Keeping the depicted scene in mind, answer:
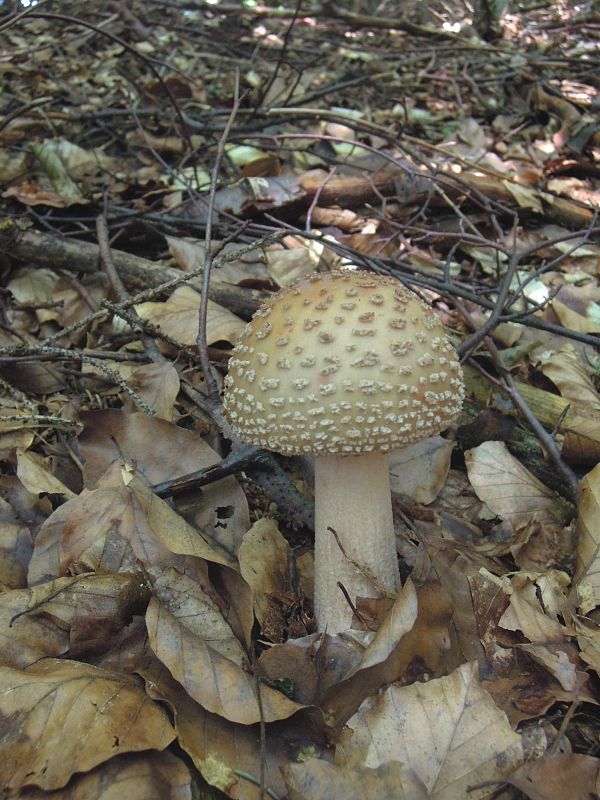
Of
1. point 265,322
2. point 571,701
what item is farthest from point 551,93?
point 571,701

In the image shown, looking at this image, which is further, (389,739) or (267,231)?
(267,231)

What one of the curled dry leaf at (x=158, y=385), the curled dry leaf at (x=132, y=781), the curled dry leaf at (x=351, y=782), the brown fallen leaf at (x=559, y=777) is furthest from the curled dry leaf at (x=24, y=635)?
the brown fallen leaf at (x=559, y=777)

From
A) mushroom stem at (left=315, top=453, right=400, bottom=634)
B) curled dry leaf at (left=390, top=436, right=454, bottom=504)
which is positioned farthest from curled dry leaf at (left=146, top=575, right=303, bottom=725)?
curled dry leaf at (left=390, top=436, right=454, bottom=504)

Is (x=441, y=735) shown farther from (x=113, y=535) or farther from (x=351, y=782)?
(x=113, y=535)

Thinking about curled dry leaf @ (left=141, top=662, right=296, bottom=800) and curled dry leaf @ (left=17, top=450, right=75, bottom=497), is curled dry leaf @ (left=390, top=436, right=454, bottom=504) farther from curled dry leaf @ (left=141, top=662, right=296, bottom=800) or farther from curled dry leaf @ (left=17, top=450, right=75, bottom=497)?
curled dry leaf @ (left=17, top=450, right=75, bottom=497)

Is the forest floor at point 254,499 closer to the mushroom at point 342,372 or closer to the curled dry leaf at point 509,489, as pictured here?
the curled dry leaf at point 509,489

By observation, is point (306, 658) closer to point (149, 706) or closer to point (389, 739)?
point (389, 739)
